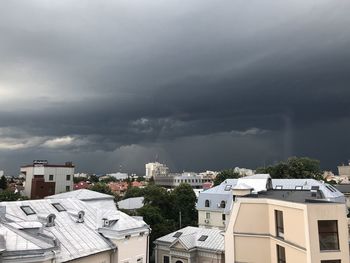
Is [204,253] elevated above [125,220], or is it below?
below

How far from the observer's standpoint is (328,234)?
2356 centimetres

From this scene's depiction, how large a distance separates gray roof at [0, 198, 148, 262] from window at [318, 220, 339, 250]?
50.7 ft

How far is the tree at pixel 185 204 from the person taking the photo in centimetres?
7119

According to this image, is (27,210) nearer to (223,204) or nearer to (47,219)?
(47,219)

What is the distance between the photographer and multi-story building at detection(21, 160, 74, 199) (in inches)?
3226

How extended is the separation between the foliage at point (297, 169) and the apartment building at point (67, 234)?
244ft

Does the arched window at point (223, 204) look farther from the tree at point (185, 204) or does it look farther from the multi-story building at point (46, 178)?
the multi-story building at point (46, 178)

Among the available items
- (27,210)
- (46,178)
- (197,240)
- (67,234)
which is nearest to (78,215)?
(67,234)

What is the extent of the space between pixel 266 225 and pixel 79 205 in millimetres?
18583

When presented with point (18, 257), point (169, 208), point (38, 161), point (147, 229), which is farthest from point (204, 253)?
point (38, 161)

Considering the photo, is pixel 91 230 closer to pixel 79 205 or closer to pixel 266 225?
pixel 79 205

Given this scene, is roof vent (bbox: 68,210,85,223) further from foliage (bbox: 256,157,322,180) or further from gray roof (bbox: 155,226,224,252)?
foliage (bbox: 256,157,322,180)

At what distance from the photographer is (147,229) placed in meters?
31.1

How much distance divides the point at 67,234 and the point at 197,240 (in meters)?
20.8
